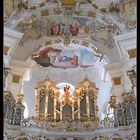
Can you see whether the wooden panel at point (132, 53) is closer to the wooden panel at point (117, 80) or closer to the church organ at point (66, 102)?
the wooden panel at point (117, 80)

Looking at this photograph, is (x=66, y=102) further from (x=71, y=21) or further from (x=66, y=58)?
(x=71, y=21)

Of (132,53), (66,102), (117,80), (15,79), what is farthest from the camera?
(66,102)

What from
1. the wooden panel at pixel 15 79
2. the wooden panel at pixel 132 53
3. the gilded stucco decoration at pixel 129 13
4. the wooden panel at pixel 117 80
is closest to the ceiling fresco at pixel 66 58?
the wooden panel at pixel 15 79

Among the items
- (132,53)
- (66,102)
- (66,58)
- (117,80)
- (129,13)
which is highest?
(129,13)

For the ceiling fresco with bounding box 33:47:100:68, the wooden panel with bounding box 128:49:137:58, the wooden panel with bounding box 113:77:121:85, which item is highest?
the ceiling fresco with bounding box 33:47:100:68

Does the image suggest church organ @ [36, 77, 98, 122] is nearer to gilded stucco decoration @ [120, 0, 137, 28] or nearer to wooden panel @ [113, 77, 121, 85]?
wooden panel @ [113, 77, 121, 85]

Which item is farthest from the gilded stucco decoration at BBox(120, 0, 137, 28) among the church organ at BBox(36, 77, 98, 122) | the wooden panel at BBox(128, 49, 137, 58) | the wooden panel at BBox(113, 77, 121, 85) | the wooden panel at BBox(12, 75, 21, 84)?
the wooden panel at BBox(12, 75, 21, 84)

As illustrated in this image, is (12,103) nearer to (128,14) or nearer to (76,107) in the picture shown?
(76,107)

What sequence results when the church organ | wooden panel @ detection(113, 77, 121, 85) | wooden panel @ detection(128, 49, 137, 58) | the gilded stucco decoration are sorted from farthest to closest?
1. the church organ
2. wooden panel @ detection(113, 77, 121, 85)
3. the gilded stucco decoration
4. wooden panel @ detection(128, 49, 137, 58)

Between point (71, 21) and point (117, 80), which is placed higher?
point (71, 21)

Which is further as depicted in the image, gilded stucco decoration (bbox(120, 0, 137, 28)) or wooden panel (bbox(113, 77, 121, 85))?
wooden panel (bbox(113, 77, 121, 85))

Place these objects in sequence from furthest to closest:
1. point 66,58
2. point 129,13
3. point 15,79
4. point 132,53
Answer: point 66,58 < point 15,79 < point 129,13 < point 132,53

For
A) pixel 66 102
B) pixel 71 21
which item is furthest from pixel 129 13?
pixel 66 102

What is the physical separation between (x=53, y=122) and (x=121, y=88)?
13.1 feet
